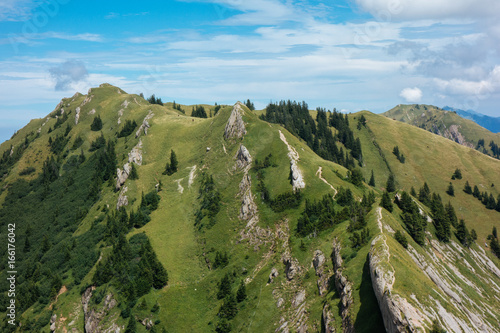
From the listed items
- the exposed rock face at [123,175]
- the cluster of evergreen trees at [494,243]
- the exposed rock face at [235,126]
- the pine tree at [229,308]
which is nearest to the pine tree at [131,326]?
the pine tree at [229,308]

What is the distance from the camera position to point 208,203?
123 meters

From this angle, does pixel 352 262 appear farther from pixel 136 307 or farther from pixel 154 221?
pixel 154 221

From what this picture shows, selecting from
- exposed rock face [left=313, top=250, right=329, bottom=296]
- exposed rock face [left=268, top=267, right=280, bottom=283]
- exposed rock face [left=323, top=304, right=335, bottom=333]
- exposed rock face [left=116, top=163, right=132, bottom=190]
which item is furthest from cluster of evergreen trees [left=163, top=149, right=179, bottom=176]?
exposed rock face [left=323, top=304, right=335, bottom=333]

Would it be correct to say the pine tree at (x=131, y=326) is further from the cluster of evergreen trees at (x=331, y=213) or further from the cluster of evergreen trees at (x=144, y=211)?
the cluster of evergreen trees at (x=331, y=213)

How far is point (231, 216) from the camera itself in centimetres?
11412

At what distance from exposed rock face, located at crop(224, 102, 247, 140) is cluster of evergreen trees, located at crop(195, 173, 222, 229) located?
27947 millimetres

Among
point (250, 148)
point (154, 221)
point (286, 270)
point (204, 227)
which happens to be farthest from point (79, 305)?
point (250, 148)

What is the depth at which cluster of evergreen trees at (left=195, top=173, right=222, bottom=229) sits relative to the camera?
118 meters

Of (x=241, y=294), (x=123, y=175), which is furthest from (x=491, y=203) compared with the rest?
(x=123, y=175)

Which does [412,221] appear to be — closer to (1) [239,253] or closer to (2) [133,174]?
(1) [239,253]

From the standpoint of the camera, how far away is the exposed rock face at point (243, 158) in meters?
132

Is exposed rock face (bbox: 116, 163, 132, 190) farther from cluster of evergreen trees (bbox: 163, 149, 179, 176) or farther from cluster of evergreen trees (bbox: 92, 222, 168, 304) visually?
cluster of evergreen trees (bbox: 92, 222, 168, 304)

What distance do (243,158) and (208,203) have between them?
2501cm

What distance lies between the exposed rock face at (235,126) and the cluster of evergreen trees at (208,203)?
27.9 metres
